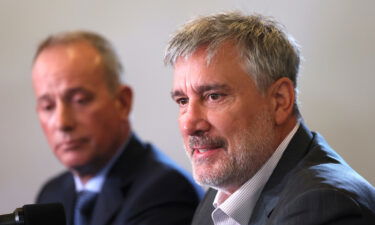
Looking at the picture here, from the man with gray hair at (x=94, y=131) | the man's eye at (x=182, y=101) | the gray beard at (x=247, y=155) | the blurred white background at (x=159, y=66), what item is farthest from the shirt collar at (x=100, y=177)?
the gray beard at (x=247, y=155)

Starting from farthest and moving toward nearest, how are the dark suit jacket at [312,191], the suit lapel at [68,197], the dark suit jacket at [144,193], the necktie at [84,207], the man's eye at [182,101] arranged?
the suit lapel at [68,197] < the necktie at [84,207] < the dark suit jacket at [144,193] < the man's eye at [182,101] < the dark suit jacket at [312,191]

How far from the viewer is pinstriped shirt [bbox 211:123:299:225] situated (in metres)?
1.63

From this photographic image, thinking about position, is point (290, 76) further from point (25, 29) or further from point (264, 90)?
point (25, 29)

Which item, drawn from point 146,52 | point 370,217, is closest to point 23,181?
point 146,52

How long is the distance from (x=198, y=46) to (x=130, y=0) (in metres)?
1.56

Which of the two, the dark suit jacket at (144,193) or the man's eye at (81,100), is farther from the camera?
the man's eye at (81,100)

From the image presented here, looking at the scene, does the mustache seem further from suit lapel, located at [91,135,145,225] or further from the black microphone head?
suit lapel, located at [91,135,145,225]

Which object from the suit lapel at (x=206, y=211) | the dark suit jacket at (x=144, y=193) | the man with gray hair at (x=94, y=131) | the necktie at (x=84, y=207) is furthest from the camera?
the necktie at (x=84, y=207)

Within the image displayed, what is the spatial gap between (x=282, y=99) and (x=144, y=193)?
86 cm

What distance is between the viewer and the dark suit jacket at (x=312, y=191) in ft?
4.15

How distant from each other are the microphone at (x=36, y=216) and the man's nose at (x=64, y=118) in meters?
1.17

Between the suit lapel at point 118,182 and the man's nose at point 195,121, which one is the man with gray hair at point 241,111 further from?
the suit lapel at point 118,182

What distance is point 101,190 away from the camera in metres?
2.44

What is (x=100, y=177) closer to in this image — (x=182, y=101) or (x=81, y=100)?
(x=81, y=100)
